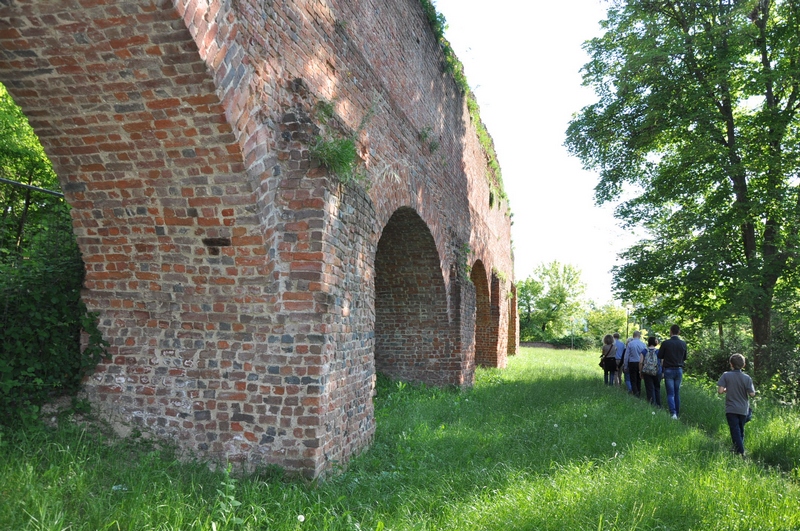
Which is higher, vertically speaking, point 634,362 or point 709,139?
point 709,139

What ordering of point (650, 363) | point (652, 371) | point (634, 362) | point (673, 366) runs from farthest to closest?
point (634, 362) → point (650, 363) → point (652, 371) → point (673, 366)

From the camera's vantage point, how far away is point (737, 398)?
22.8 ft

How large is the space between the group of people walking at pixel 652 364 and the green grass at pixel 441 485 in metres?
1.90

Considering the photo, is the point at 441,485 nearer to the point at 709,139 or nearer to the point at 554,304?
the point at 709,139

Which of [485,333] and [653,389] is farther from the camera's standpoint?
[485,333]

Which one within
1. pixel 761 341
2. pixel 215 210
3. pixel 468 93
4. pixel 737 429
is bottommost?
pixel 737 429

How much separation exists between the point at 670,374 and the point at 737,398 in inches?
90.5

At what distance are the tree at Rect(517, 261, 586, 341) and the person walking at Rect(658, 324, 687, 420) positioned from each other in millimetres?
43207

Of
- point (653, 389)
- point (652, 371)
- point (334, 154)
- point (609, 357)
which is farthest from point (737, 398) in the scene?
point (609, 357)

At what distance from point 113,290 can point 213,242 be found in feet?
4.00

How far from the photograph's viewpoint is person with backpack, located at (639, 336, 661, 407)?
10.1 m

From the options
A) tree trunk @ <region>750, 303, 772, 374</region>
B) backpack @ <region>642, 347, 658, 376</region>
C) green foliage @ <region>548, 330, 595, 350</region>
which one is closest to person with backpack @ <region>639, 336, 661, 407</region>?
backpack @ <region>642, 347, 658, 376</region>

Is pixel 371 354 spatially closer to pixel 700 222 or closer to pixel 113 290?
pixel 113 290

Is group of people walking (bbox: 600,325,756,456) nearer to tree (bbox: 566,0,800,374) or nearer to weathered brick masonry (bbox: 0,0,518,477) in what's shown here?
tree (bbox: 566,0,800,374)
